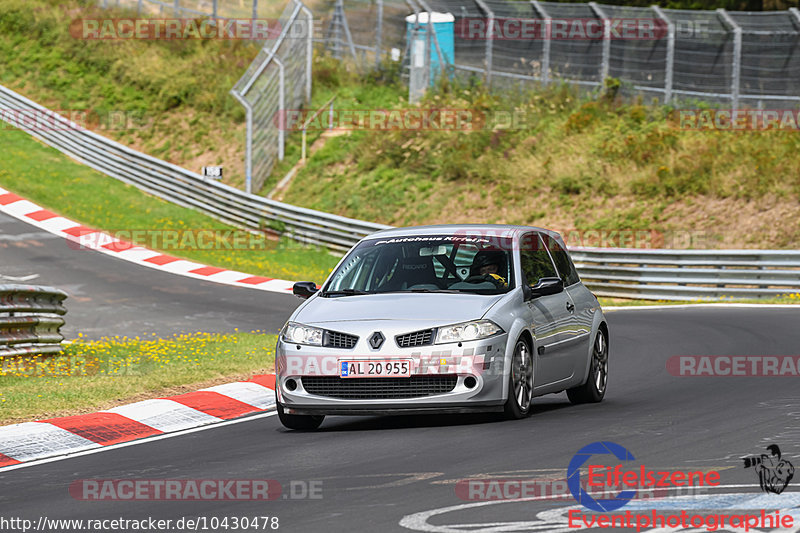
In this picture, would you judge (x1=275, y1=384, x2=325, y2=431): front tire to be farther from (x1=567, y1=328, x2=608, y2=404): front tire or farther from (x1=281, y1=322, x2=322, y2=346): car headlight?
(x1=567, y1=328, x2=608, y2=404): front tire

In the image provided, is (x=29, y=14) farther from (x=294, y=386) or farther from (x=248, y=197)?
(x=294, y=386)

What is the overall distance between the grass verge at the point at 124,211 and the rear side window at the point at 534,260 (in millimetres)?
16236

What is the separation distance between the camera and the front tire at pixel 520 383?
9438mm

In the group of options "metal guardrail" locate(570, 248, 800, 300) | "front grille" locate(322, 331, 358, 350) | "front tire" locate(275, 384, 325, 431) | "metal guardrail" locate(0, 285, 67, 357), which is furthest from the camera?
"metal guardrail" locate(570, 248, 800, 300)

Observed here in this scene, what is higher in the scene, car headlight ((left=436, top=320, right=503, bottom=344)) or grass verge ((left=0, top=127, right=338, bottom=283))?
car headlight ((left=436, top=320, right=503, bottom=344))

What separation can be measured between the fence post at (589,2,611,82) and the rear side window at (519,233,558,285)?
22399mm

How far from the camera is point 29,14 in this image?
46875mm

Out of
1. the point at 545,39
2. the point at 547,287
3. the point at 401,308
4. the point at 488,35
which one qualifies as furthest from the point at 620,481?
the point at 488,35

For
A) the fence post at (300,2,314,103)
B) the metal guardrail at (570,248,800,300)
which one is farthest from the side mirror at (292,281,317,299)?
the fence post at (300,2,314,103)

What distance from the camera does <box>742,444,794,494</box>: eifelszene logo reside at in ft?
22.7

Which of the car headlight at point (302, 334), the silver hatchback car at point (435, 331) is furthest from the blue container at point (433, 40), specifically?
the car headlight at point (302, 334)

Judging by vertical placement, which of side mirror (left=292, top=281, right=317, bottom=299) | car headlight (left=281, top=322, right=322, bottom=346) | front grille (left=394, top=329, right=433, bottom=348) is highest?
side mirror (left=292, top=281, right=317, bottom=299)

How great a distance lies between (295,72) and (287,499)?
32.4 m

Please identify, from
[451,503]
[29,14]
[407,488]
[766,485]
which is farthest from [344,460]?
[29,14]
